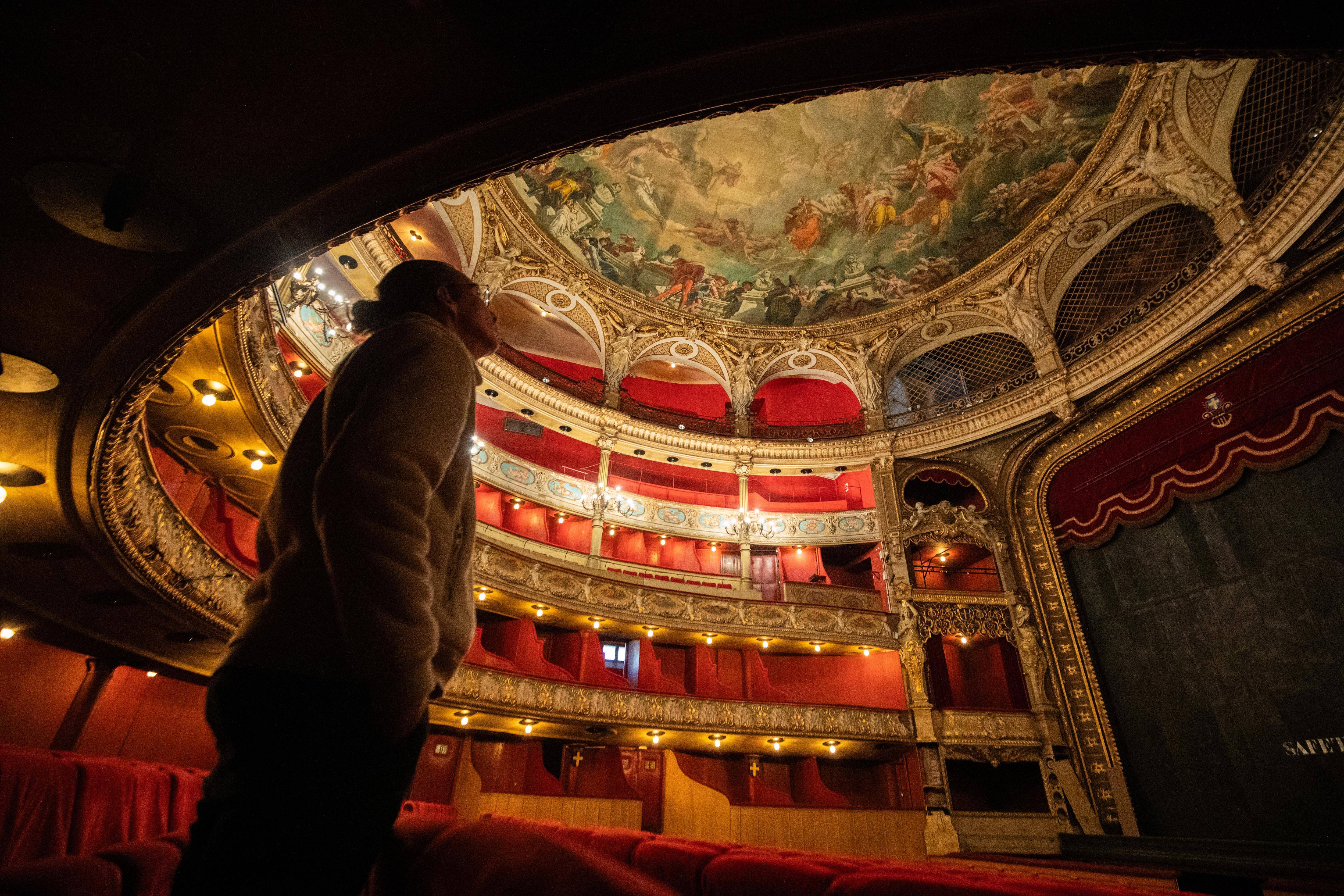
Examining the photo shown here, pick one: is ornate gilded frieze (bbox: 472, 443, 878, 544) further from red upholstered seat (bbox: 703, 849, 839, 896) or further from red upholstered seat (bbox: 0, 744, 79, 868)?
red upholstered seat (bbox: 703, 849, 839, 896)

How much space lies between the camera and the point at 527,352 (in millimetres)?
17828

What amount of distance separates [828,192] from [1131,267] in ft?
23.3

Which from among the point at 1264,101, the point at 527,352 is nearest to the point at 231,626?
the point at 527,352

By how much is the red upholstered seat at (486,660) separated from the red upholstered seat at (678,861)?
8986 millimetres

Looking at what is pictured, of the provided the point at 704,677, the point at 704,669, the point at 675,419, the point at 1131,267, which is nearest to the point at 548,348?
the point at 675,419

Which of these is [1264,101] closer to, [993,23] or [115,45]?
Result: [993,23]

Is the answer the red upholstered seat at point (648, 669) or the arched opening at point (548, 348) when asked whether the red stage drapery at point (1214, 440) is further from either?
the arched opening at point (548, 348)

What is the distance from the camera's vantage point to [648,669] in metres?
12.9

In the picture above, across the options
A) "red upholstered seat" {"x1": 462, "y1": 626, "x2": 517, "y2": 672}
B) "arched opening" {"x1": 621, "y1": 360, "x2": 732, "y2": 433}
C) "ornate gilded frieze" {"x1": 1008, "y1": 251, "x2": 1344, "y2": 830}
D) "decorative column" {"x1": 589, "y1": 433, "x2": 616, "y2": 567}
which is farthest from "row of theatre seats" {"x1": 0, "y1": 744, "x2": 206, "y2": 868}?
"arched opening" {"x1": 621, "y1": 360, "x2": 732, "y2": 433}

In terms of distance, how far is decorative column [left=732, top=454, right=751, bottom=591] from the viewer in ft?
48.6

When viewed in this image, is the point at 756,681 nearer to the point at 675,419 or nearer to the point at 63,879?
the point at 675,419

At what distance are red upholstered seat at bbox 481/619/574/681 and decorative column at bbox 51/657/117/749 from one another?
222 inches

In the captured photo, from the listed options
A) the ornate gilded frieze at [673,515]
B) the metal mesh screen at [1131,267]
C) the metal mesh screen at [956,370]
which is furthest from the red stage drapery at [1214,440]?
the ornate gilded frieze at [673,515]

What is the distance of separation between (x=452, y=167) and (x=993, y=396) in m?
15.2
